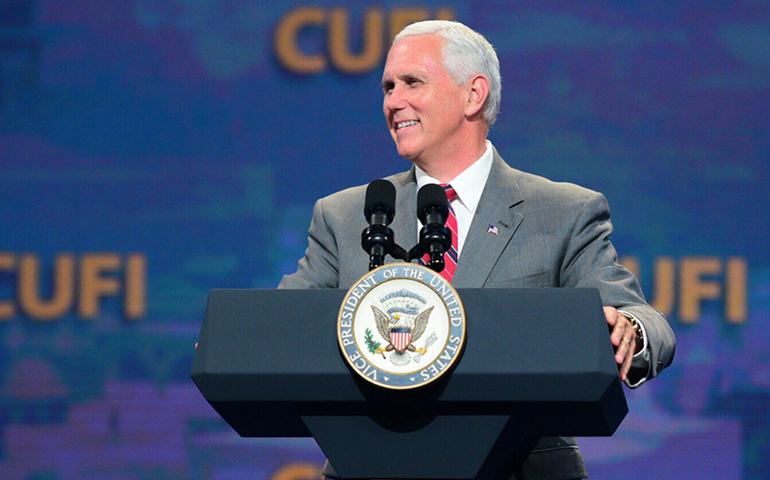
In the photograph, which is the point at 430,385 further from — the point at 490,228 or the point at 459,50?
the point at 459,50

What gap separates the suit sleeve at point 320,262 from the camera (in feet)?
6.52

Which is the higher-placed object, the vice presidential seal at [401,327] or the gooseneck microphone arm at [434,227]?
the gooseneck microphone arm at [434,227]

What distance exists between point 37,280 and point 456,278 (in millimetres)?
2524

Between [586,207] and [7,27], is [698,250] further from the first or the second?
[7,27]

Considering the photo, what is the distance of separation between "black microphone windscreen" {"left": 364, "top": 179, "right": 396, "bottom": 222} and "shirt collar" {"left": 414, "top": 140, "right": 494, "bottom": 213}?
1.62 feet

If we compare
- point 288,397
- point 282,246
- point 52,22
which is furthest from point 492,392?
point 52,22

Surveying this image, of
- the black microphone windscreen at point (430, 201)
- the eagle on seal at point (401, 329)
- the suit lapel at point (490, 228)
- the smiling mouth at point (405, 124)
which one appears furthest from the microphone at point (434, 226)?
the smiling mouth at point (405, 124)

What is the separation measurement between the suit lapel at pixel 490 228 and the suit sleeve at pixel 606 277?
0.41ft

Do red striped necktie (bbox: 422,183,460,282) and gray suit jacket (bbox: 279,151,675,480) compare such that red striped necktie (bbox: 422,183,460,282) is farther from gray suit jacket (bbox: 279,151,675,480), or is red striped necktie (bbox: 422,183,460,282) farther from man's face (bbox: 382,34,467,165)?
man's face (bbox: 382,34,467,165)

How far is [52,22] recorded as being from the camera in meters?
3.83

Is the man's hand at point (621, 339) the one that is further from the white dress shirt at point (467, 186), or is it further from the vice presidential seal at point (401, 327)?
the white dress shirt at point (467, 186)

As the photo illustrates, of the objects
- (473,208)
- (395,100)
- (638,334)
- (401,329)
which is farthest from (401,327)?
(395,100)

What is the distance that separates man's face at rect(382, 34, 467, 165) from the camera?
1981mm

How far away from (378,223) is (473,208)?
0.56 meters
